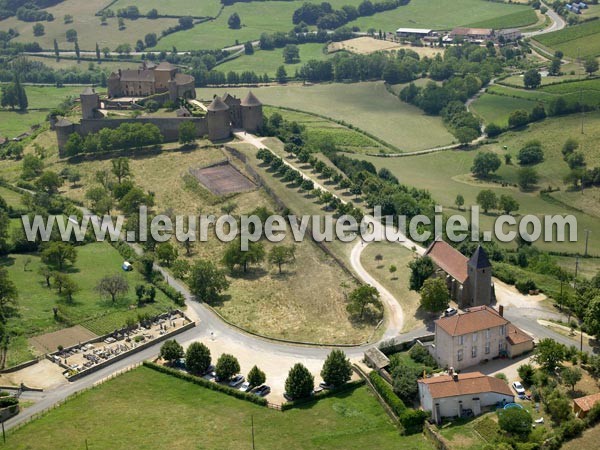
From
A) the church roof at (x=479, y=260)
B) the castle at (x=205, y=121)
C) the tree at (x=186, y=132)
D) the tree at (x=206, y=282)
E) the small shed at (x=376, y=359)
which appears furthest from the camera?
the castle at (x=205, y=121)

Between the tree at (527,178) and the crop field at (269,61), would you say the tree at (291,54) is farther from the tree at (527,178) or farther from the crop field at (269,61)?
the tree at (527,178)

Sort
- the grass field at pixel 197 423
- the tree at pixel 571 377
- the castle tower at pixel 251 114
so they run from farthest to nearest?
the castle tower at pixel 251 114 → the tree at pixel 571 377 → the grass field at pixel 197 423

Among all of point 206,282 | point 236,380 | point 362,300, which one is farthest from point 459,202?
point 236,380

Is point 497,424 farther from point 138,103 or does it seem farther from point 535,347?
point 138,103

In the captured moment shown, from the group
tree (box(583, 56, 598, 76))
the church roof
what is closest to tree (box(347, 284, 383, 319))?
the church roof

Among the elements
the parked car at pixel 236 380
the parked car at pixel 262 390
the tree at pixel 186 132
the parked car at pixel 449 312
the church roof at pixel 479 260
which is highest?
the tree at pixel 186 132

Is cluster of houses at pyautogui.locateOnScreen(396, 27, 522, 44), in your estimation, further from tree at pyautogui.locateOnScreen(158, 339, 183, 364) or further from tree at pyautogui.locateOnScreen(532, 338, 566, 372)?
tree at pyautogui.locateOnScreen(158, 339, 183, 364)

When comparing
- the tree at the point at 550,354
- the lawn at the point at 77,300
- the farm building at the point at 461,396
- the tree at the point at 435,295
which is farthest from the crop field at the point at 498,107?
the farm building at the point at 461,396
